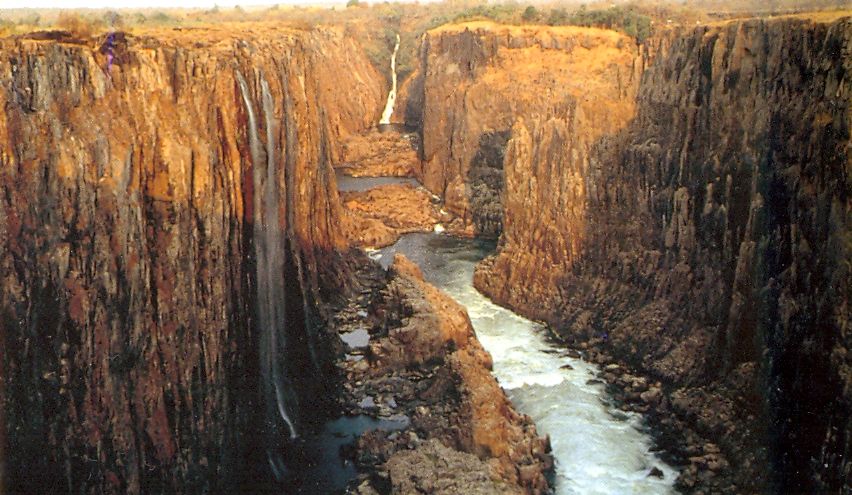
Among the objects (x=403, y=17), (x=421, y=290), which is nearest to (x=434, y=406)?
(x=421, y=290)

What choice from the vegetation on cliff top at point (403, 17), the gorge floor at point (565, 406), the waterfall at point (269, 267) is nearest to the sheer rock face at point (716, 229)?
the gorge floor at point (565, 406)

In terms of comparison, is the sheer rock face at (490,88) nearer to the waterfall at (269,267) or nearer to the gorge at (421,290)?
the gorge at (421,290)

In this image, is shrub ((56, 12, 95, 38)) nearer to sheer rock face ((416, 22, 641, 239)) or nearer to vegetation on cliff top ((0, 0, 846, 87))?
vegetation on cliff top ((0, 0, 846, 87))

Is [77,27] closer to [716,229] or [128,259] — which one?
[128,259]

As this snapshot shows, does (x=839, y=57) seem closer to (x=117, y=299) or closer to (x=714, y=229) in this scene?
(x=714, y=229)

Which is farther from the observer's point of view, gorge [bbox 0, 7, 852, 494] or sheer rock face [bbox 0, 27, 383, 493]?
gorge [bbox 0, 7, 852, 494]

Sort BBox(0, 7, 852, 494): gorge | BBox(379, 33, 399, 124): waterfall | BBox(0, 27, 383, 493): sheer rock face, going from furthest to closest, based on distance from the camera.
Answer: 1. BBox(379, 33, 399, 124): waterfall
2. BBox(0, 7, 852, 494): gorge
3. BBox(0, 27, 383, 493): sheer rock face

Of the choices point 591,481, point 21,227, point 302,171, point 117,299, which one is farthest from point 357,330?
point 21,227

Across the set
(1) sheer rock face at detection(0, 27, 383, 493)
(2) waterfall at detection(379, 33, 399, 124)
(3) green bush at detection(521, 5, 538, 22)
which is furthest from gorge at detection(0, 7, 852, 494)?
(2) waterfall at detection(379, 33, 399, 124)
